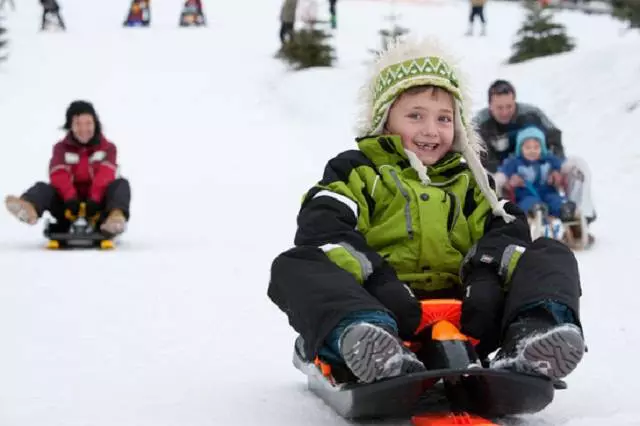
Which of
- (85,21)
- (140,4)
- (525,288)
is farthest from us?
(85,21)

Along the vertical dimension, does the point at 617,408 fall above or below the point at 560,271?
below

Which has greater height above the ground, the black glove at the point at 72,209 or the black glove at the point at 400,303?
the black glove at the point at 400,303

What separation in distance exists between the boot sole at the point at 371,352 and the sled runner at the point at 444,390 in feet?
0.11

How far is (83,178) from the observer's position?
8.85 meters

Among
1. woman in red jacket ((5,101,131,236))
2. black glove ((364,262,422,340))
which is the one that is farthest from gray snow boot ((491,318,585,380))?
woman in red jacket ((5,101,131,236))

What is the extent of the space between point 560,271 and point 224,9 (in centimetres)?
2830

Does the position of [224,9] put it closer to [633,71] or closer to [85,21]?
[85,21]

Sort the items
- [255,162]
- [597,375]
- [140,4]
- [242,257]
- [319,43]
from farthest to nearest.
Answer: [140,4]
[319,43]
[255,162]
[242,257]
[597,375]

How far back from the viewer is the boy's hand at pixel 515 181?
8609mm

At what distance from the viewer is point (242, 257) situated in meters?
7.64

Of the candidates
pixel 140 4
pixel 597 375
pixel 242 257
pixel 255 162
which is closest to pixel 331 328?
pixel 597 375

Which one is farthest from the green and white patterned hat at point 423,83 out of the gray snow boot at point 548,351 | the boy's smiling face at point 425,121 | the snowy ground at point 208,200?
the snowy ground at point 208,200

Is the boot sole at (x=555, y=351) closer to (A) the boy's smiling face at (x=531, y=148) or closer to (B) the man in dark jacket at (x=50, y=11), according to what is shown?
(A) the boy's smiling face at (x=531, y=148)

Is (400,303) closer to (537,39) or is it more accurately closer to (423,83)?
(423,83)
